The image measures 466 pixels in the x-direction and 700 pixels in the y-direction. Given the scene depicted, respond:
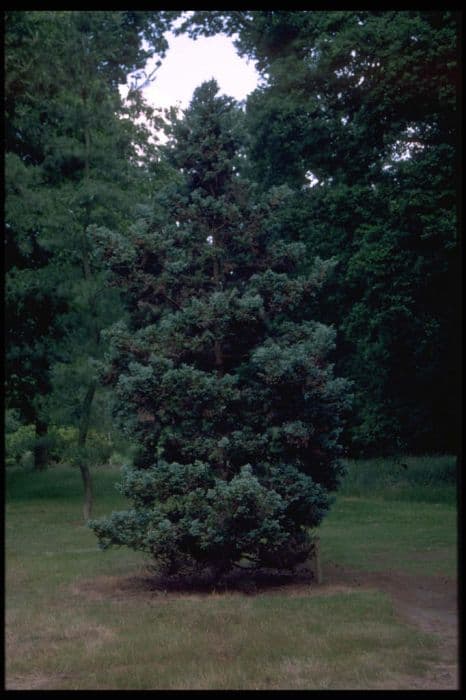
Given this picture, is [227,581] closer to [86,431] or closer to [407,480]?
[86,431]

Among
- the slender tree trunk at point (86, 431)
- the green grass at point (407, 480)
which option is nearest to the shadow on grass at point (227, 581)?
the slender tree trunk at point (86, 431)

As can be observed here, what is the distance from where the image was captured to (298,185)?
31188 millimetres

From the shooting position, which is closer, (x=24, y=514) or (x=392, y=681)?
(x=392, y=681)

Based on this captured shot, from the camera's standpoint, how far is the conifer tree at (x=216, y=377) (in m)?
13.3

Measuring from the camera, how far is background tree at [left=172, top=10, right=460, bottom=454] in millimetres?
18047

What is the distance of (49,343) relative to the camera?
29.3 meters

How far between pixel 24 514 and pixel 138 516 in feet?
48.0

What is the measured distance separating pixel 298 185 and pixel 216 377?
18635 mm

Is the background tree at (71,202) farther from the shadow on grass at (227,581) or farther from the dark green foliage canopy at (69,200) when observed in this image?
the shadow on grass at (227,581)

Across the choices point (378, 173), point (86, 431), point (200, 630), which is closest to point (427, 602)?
point (200, 630)

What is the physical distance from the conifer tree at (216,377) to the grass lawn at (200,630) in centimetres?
112

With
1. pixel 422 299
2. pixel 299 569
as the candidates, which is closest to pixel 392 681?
pixel 299 569

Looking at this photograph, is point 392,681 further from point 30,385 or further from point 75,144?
point 30,385

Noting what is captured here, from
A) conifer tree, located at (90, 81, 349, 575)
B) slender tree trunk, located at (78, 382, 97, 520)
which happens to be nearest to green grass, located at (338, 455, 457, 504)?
slender tree trunk, located at (78, 382, 97, 520)
